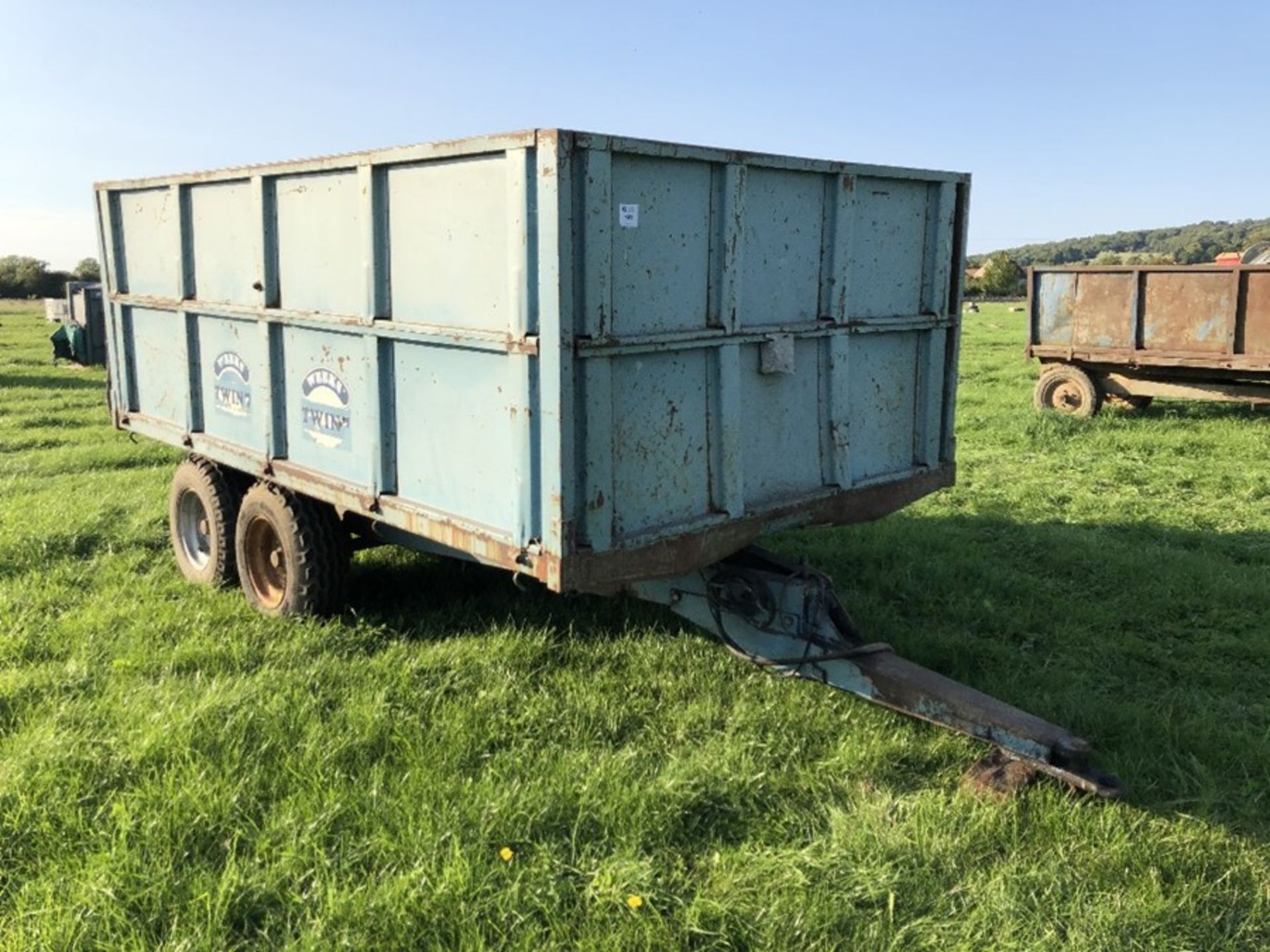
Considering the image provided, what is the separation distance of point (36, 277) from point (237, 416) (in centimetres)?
5365

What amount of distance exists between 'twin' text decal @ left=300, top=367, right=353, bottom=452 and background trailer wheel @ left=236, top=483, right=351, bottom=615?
0.44m

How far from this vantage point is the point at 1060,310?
512 inches

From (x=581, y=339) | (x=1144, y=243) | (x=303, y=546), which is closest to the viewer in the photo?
(x=581, y=339)

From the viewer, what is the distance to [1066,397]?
13234mm

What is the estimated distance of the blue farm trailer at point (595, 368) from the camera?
347cm

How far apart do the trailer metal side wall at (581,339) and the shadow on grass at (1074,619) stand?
91cm

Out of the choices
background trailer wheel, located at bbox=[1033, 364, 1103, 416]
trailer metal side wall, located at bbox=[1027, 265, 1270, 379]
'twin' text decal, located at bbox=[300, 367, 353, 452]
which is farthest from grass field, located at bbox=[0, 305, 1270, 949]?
background trailer wheel, located at bbox=[1033, 364, 1103, 416]

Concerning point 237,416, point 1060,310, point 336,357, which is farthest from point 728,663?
point 1060,310

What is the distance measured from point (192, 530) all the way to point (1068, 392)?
10710mm

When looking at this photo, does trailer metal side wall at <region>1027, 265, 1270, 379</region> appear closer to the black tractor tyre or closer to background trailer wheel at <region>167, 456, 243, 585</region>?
the black tractor tyre

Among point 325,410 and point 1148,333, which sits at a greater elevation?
point 1148,333

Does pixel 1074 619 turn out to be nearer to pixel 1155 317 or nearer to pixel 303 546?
pixel 303 546

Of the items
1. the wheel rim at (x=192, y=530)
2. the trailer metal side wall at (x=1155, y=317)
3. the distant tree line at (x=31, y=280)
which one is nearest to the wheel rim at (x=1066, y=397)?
the trailer metal side wall at (x=1155, y=317)

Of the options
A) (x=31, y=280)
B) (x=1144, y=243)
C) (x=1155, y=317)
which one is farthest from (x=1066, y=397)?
(x=1144, y=243)
